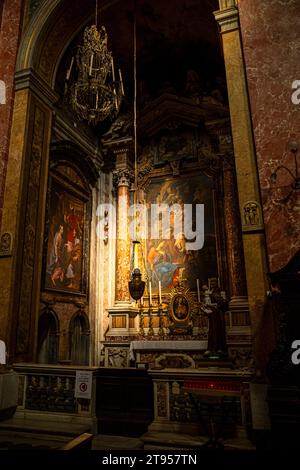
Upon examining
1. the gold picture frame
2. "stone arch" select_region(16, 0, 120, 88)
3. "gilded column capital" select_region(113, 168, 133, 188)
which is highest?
"stone arch" select_region(16, 0, 120, 88)

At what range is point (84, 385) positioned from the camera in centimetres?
482

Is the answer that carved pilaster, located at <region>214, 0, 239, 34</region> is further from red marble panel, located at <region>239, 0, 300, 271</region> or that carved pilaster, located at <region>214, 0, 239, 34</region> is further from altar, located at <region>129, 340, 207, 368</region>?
altar, located at <region>129, 340, 207, 368</region>

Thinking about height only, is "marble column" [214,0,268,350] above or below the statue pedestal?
above

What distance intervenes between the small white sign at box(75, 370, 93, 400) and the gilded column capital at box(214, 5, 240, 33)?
544 centimetres

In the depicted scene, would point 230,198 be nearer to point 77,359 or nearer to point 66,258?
point 66,258

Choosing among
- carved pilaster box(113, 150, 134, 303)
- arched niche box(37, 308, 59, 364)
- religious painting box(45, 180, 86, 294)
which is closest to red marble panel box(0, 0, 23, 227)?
religious painting box(45, 180, 86, 294)

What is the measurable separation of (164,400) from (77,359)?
15.3 ft

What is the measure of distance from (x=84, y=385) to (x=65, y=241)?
421 cm

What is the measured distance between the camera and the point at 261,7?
5.39 meters

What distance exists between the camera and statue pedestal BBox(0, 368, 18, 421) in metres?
5.19

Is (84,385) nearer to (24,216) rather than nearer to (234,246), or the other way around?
(24,216)

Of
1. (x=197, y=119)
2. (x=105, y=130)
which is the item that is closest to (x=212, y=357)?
(x=197, y=119)

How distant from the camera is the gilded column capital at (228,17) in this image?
221 inches

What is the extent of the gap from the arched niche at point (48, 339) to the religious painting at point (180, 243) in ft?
8.47
